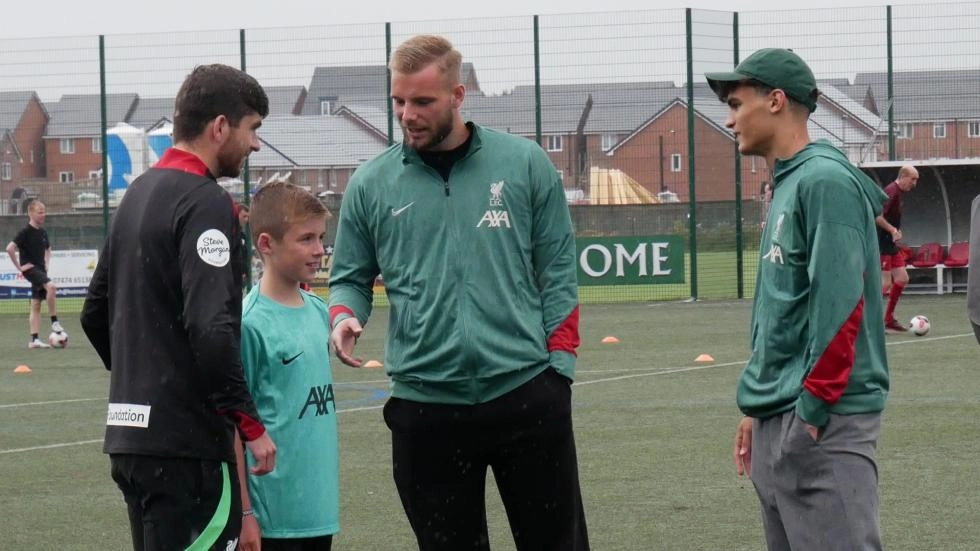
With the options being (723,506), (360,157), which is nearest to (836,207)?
(723,506)

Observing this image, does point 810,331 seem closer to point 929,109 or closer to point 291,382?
point 291,382

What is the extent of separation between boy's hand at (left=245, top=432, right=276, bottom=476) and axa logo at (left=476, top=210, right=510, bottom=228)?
100 centimetres

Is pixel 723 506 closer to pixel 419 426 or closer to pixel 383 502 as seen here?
pixel 383 502

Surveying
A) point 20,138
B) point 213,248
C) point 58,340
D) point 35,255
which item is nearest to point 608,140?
point 35,255

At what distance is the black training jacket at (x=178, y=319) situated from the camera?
13.5 feet

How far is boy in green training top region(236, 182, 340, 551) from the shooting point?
4.91 m

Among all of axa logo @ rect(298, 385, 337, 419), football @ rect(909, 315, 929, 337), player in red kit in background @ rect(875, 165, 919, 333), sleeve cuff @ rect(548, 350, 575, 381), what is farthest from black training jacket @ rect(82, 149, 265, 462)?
football @ rect(909, 315, 929, 337)

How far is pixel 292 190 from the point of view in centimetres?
521

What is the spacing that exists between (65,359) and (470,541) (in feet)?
45.5

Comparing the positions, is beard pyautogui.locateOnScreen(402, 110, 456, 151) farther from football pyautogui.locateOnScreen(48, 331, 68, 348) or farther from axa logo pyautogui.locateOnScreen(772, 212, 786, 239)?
football pyautogui.locateOnScreen(48, 331, 68, 348)

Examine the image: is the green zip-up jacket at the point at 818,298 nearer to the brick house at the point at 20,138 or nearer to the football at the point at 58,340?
the football at the point at 58,340

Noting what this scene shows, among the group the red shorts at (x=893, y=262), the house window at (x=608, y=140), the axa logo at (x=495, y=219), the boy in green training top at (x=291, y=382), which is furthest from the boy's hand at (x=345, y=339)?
the house window at (x=608, y=140)

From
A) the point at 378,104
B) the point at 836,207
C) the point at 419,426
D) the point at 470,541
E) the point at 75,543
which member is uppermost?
the point at 378,104

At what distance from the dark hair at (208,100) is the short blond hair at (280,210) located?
775 mm
